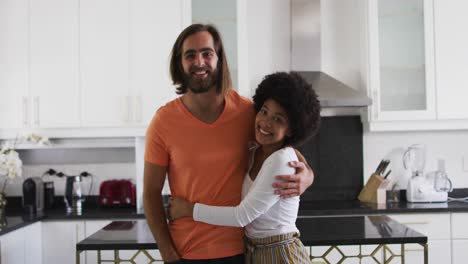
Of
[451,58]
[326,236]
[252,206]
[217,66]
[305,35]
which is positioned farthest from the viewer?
[305,35]

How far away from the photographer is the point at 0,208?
296 cm

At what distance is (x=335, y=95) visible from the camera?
2.96m

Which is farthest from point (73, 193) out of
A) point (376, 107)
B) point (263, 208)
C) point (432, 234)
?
point (432, 234)

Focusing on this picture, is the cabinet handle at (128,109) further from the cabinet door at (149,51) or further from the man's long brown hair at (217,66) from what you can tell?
the man's long brown hair at (217,66)

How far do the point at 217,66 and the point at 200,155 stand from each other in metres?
0.29

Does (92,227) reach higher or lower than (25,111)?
lower

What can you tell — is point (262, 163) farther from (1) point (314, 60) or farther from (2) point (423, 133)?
(2) point (423, 133)

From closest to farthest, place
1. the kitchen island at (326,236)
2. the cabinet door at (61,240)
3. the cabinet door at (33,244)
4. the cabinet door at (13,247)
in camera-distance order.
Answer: the kitchen island at (326,236) → the cabinet door at (13,247) → the cabinet door at (33,244) → the cabinet door at (61,240)

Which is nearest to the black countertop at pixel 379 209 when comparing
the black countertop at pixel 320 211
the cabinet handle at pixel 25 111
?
the black countertop at pixel 320 211

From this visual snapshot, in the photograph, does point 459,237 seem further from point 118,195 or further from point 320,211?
point 118,195

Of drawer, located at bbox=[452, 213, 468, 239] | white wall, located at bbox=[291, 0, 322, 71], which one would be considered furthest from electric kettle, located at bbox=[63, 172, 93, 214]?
drawer, located at bbox=[452, 213, 468, 239]

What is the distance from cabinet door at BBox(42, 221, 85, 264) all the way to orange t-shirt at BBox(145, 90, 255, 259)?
173 centimetres

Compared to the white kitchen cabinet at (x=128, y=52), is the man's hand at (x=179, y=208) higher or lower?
lower

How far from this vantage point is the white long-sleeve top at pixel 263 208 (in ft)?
4.42
